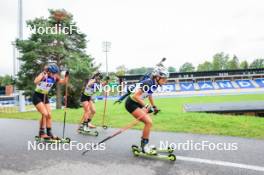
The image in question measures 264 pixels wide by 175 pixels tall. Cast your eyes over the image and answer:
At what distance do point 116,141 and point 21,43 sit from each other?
20.6m

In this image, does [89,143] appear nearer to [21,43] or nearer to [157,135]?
[157,135]

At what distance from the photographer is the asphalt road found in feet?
17.1

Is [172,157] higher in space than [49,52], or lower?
lower

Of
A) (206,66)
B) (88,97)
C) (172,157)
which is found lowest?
(172,157)

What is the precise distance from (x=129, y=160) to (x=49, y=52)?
73.5ft

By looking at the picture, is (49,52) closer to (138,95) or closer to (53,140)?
(53,140)

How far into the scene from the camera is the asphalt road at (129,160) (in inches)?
205

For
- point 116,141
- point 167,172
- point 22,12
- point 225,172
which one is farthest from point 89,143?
point 22,12

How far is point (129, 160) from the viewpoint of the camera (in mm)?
5914

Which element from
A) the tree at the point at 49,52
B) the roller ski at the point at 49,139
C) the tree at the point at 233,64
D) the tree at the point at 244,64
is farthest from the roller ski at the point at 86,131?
the tree at the point at 244,64

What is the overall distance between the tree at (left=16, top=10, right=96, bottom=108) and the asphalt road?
18716 mm

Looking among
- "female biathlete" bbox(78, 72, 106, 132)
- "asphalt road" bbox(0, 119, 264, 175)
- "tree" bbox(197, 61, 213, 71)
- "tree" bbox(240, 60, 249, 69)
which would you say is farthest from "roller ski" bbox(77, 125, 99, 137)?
"tree" bbox(240, 60, 249, 69)

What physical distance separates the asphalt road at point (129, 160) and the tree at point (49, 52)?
18716 mm

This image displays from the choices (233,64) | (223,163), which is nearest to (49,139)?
(223,163)
